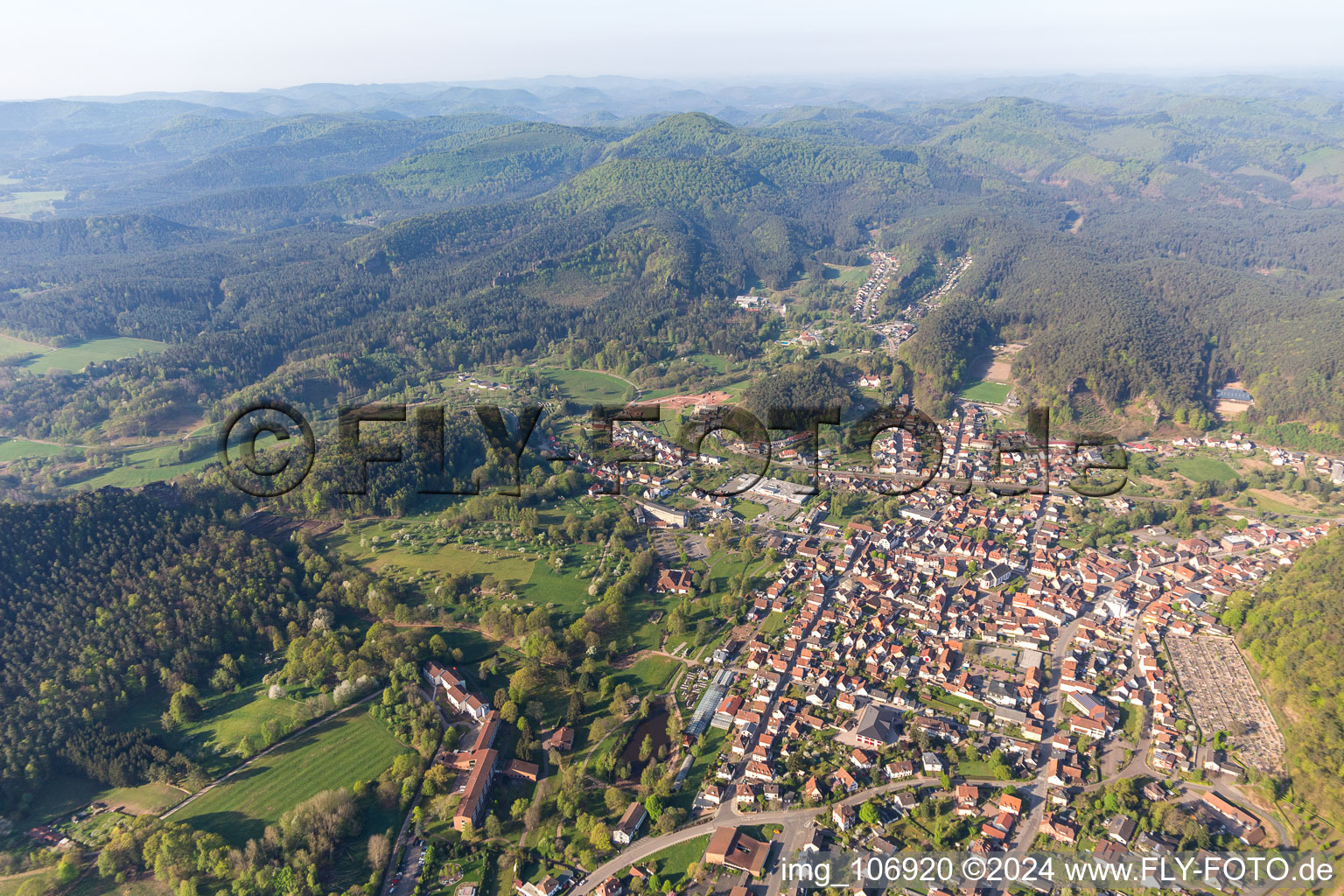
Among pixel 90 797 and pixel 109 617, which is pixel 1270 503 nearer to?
pixel 90 797

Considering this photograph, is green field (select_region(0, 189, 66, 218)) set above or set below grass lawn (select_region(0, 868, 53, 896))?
above

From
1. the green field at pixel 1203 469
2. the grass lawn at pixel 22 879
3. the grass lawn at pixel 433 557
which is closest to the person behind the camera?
the grass lawn at pixel 22 879

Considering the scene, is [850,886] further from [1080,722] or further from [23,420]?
[23,420]

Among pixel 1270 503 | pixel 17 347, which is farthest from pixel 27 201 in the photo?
pixel 1270 503

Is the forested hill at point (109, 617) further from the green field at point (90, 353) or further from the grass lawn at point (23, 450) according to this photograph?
the green field at point (90, 353)

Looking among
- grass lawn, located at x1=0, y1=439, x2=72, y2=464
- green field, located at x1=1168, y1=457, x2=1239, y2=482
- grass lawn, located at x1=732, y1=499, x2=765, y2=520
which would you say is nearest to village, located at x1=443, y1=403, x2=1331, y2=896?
grass lawn, located at x1=732, y1=499, x2=765, y2=520

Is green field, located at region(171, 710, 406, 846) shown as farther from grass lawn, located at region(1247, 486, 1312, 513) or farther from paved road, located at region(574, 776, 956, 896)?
grass lawn, located at region(1247, 486, 1312, 513)

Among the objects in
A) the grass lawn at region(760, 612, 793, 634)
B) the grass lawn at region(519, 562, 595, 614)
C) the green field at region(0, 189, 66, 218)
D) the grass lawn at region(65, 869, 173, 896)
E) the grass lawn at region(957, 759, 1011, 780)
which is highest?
the green field at region(0, 189, 66, 218)

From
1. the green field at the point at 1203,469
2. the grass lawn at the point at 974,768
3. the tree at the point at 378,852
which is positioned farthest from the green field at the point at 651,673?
the green field at the point at 1203,469

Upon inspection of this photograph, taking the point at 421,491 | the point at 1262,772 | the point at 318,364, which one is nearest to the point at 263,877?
the point at 421,491
